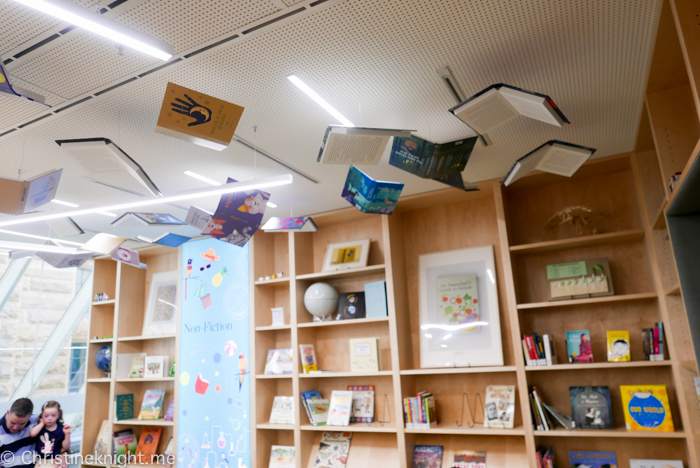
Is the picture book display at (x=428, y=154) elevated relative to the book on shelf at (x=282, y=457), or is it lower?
elevated

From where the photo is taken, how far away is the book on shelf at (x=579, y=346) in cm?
383

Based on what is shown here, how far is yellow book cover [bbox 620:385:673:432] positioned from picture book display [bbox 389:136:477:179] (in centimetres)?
225

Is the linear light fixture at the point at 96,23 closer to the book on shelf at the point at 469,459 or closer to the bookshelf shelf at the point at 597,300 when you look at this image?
the bookshelf shelf at the point at 597,300

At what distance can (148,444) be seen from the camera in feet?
18.8

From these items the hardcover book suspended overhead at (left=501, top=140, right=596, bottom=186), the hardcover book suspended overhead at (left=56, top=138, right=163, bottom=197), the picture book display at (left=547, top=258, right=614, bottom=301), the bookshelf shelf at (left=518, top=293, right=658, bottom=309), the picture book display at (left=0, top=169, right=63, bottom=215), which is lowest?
the bookshelf shelf at (left=518, top=293, right=658, bottom=309)

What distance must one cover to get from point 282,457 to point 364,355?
1.35m

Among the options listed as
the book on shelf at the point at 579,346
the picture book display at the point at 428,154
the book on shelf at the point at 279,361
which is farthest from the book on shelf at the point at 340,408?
the picture book display at the point at 428,154

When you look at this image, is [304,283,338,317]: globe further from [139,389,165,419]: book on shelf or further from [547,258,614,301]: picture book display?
[139,389,165,419]: book on shelf

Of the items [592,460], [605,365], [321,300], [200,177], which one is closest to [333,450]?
[321,300]

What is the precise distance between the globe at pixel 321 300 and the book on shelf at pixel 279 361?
552mm

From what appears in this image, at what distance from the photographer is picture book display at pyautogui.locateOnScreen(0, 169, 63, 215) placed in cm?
277

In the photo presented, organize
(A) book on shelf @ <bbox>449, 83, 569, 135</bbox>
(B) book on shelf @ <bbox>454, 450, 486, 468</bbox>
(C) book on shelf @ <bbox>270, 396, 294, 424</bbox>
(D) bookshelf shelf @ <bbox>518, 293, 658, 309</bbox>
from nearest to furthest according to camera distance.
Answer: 1. (A) book on shelf @ <bbox>449, 83, 569, 135</bbox>
2. (D) bookshelf shelf @ <bbox>518, 293, 658, 309</bbox>
3. (B) book on shelf @ <bbox>454, 450, 486, 468</bbox>
4. (C) book on shelf @ <bbox>270, 396, 294, 424</bbox>

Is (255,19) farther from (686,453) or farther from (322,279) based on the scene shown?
(686,453)

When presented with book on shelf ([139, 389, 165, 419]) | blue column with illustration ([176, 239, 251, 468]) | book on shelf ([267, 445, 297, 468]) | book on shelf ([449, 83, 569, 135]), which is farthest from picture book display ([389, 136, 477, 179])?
book on shelf ([139, 389, 165, 419])
